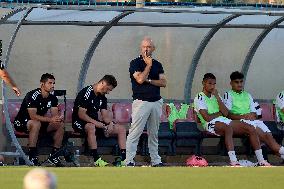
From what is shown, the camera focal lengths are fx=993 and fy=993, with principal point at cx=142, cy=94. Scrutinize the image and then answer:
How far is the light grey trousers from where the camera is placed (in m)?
15.6

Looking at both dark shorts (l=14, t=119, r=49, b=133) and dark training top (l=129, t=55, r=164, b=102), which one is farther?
dark shorts (l=14, t=119, r=49, b=133)

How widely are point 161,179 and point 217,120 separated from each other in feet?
22.3

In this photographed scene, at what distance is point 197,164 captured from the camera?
16.7m

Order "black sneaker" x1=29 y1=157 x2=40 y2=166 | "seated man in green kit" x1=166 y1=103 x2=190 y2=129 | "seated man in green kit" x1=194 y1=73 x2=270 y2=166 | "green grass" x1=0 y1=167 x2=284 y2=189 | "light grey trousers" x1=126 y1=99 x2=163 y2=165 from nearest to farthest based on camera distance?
"green grass" x1=0 y1=167 x2=284 y2=189
"light grey trousers" x1=126 y1=99 x2=163 y2=165
"black sneaker" x1=29 y1=157 x2=40 y2=166
"seated man in green kit" x1=194 y1=73 x2=270 y2=166
"seated man in green kit" x1=166 y1=103 x2=190 y2=129

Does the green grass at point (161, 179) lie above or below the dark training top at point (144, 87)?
below

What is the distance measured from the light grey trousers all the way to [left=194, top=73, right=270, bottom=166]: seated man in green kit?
1.52 m

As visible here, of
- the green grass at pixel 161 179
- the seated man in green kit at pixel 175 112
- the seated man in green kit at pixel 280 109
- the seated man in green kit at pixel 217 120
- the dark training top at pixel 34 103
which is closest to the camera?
the green grass at pixel 161 179

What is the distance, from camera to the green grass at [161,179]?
9469 millimetres

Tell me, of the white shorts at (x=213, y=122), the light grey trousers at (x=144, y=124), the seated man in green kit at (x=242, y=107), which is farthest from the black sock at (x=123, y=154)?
the seated man in green kit at (x=242, y=107)

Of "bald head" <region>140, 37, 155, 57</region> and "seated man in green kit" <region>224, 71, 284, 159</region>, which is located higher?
"bald head" <region>140, 37, 155, 57</region>

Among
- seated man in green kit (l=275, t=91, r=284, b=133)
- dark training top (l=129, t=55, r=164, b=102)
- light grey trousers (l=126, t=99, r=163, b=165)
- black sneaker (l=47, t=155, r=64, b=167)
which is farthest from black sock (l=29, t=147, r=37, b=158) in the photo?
seated man in green kit (l=275, t=91, r=284, b=133)

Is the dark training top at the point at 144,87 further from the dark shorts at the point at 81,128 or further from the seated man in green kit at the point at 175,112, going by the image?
the seated man in green kit at the point at 175,112

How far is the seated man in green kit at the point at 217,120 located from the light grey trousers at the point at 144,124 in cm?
152

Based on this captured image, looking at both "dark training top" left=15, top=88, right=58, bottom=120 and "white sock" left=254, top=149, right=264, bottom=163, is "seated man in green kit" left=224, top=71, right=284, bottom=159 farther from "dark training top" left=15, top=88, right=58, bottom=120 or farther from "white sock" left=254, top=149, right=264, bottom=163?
"dark training top" left=15, top=88, right=58, bottom=120
